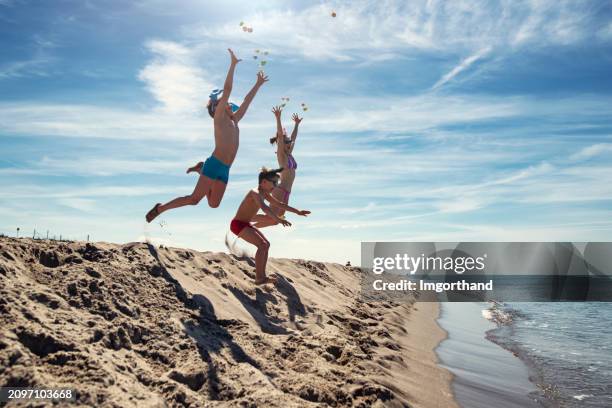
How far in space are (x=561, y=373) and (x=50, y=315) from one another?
275 inches

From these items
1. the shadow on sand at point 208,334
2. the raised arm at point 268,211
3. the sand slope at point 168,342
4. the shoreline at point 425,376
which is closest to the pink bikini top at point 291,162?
the raised arm at point 268,211

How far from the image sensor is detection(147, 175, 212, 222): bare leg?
213 inches

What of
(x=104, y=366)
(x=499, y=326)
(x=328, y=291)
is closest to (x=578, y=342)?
(x=499, y=326)

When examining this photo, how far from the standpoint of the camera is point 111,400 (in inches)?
93.6

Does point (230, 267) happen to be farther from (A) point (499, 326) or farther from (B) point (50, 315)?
(A) point (499, 326)

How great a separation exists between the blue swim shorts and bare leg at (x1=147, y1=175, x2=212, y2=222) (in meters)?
0.07

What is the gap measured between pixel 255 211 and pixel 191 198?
37.4 inches

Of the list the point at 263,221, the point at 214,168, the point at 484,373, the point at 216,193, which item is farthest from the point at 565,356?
the point at 214,168

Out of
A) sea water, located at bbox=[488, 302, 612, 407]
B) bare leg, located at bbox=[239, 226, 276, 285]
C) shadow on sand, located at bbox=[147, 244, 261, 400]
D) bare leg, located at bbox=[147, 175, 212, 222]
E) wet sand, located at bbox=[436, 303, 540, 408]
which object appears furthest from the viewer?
bare leg, located at bbox=[239, 226, 276, 285]

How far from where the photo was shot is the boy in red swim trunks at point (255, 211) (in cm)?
571

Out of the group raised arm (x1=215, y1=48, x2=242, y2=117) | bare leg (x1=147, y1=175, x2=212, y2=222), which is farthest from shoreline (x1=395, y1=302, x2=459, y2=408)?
raised arm (x1=215, y1=48, x2=242, y2=117)

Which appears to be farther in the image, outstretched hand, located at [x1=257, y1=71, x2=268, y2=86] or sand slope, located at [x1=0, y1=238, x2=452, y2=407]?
outstretched hand, located at [x1=257, y1=71, x2=268, y2=86]

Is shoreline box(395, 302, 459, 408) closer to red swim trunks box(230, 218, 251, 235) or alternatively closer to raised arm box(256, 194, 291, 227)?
raised arm box(256, 194, 291, 227)

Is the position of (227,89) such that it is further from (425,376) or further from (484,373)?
(484,373)
